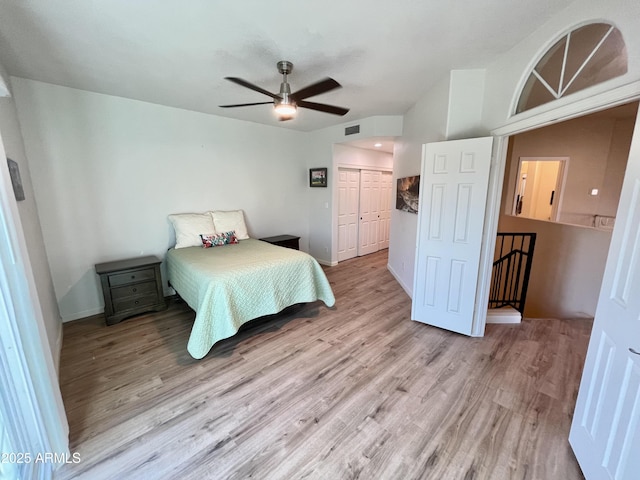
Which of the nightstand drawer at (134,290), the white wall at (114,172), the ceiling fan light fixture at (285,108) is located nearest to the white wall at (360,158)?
the white wall at (114,172)

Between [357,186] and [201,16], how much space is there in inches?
156

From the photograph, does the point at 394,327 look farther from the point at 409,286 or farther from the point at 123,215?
the point at 123,215

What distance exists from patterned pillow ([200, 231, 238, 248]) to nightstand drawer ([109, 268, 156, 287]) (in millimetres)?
710

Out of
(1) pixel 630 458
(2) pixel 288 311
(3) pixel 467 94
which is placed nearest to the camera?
(1) pixel 630 458

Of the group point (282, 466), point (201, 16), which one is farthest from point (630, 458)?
point (201, 16)

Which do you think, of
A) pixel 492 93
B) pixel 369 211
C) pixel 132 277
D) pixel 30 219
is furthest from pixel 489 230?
pixel 30 219

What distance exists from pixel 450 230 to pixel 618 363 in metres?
1.60

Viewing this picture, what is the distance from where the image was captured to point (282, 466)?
1.44 m

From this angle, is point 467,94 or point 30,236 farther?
point 467,94

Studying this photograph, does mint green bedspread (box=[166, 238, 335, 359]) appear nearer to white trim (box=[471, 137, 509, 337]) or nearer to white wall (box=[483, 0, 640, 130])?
white trim (box=[471, 137, 509, 337])

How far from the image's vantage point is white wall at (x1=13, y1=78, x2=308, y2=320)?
108 inches

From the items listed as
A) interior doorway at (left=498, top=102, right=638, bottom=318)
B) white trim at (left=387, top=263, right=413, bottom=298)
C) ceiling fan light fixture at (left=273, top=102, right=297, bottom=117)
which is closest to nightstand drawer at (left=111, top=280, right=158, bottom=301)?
ceiling fan light fixture at (left=273, top=102, right=297, bottom=117)

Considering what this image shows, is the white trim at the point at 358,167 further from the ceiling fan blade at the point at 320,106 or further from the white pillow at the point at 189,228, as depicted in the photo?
the white pillow at the point at 189,228

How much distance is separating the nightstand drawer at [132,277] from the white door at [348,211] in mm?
3223
